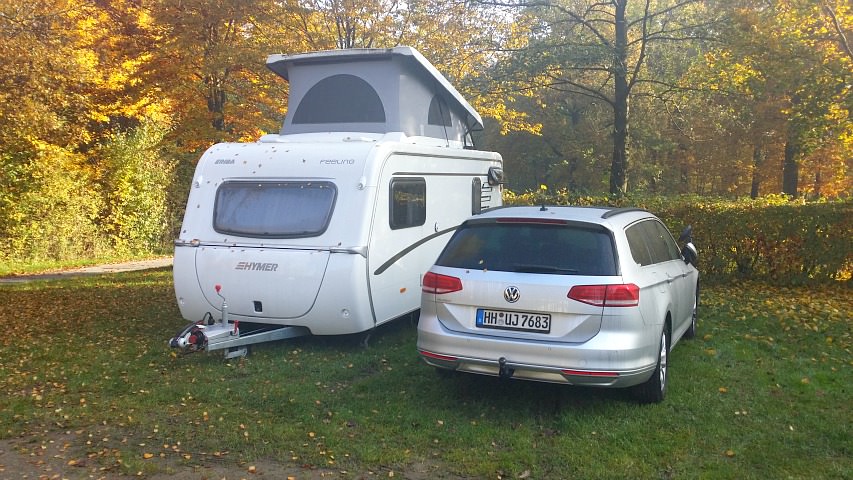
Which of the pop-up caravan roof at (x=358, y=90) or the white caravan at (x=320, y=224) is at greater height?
the pop-up caravan roof at (x=358, y=90)

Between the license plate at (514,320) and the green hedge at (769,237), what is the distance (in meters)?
8.54

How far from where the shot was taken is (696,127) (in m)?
28.9

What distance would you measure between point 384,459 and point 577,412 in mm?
1716

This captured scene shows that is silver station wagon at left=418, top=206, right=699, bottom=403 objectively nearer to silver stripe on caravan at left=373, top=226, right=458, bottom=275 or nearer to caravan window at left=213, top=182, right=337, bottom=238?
silver stripe on caravan at left=373, top=226, right=458, bottom=275

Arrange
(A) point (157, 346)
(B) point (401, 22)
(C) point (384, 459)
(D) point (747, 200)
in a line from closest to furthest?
(C) point (384, 459), (A) point (157, 346), (D) point (747, 200), (B) point (401, 22)

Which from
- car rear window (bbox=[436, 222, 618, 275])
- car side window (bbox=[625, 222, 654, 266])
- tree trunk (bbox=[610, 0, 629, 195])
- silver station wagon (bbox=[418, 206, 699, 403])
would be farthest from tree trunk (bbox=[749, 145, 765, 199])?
car rear window (bbox=[436, 222, 618, 275])

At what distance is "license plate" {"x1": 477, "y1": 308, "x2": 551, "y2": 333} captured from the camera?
5133 millimetres

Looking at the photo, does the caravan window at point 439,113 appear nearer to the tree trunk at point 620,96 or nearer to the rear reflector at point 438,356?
the rear reflector at point 438,356

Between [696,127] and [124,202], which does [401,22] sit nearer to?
[124,202]

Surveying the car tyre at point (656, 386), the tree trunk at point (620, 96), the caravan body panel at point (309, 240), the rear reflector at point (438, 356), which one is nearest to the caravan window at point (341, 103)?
the caravan body panel at point (309, 240)

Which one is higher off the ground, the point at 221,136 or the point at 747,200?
the point at 221,136

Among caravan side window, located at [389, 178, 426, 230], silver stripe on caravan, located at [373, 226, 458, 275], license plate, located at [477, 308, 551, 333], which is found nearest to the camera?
license plate, located at [477, 308, 551, 333]

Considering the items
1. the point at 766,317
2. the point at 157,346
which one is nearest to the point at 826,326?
the point at 766,317

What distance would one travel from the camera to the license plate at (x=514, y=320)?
513 cm
